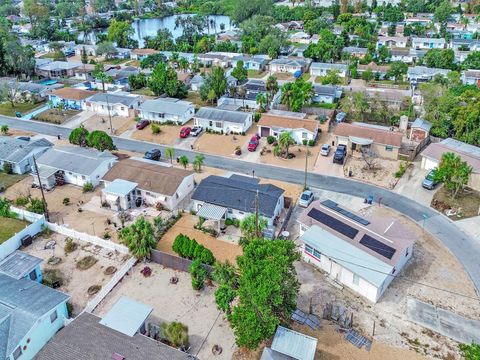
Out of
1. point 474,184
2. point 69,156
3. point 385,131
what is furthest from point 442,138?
point 69,156

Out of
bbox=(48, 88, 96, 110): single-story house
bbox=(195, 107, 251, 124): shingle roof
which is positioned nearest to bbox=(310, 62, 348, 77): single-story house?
bbox=(195, 107, 251, 124): shingle roof

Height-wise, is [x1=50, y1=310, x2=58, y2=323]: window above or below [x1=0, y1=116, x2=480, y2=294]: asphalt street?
above

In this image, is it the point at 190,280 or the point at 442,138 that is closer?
the point at 190,280

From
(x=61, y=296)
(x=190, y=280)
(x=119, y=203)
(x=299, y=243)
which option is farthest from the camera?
(x=119, y=203)

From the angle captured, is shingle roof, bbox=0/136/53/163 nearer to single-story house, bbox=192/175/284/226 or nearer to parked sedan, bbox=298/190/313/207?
single-story house, bbox=192/175/284/226

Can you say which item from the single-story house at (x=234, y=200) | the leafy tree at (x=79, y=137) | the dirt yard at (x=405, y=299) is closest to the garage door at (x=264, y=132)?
the single-story house at (x=234, y=200)

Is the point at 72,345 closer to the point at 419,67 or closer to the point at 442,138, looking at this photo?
the point at 442,138
